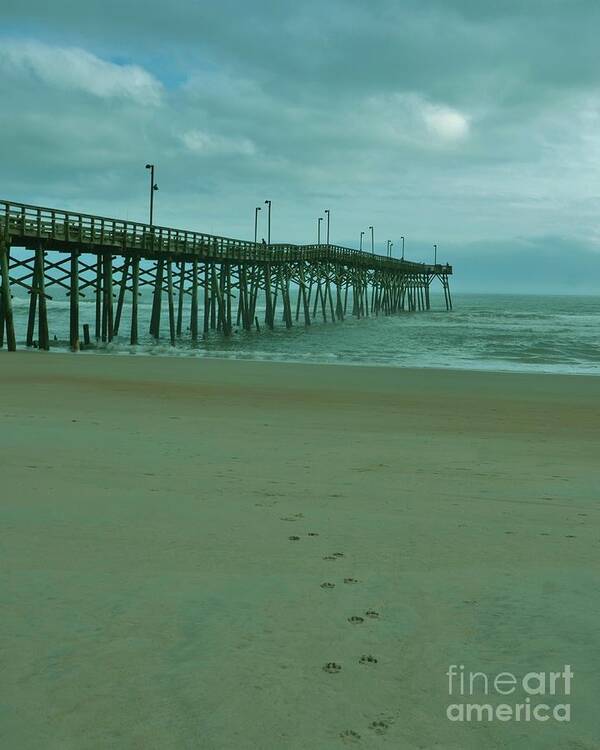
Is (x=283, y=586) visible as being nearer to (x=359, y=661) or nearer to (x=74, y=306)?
(x=359, y=661)

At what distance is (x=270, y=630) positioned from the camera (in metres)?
3.46

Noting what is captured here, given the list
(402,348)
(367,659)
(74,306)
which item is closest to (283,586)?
(367,659)

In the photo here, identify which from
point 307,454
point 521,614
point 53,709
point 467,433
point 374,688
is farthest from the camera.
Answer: point 467,433

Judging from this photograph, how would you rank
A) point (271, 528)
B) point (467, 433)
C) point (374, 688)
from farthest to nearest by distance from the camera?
point (467, 433) < point (271, 528) < point (374, 688)

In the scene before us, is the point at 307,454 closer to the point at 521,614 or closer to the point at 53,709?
the point at 521,614

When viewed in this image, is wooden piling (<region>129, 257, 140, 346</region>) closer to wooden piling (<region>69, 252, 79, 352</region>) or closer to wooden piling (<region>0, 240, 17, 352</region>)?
wooden piling (<region>69, 252, 79, 352</region>)

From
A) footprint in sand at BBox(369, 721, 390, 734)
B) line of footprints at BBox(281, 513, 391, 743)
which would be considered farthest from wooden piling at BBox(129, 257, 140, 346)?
footprint in sand at BBox(369, 721, 390, 734)

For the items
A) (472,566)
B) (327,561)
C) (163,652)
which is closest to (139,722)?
(163,652)

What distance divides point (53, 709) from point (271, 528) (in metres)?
2.32

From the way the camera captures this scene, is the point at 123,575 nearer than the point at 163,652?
No

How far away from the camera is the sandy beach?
2.78 meters

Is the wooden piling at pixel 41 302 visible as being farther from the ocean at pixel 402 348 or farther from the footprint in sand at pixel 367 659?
the footprint in sand at pixel 367 659

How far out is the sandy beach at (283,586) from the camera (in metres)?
2.78

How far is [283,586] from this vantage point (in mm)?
3986
